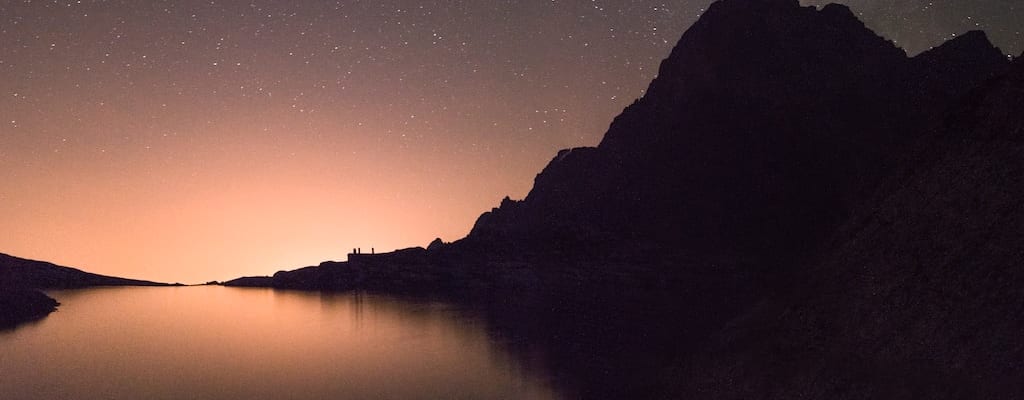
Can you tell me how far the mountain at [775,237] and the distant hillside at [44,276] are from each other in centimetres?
3513

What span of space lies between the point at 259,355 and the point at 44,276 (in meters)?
103

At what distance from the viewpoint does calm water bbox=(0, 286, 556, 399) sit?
1423 inches

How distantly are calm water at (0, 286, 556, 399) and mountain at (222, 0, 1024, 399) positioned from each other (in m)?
6.07

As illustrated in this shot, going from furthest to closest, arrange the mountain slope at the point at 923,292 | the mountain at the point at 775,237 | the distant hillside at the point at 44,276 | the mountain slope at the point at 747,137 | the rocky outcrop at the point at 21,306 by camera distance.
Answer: the mountain slope at the point at 747,137, the distant hillside at the point at 44,276, the rocky outcrop at the point at 21,306, the mountain at the point at 775,237, the mountain slope at the point at 923,292

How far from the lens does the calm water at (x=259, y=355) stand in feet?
119

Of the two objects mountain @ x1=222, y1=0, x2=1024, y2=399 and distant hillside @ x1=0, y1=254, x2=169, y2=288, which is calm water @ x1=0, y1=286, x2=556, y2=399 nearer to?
mountain @ x1=222, y1=0, x2=1024, y2=399

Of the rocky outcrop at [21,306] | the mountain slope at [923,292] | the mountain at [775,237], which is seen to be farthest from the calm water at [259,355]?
the mountain slope at [923,292]

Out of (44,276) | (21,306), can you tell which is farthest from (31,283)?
(21,306)

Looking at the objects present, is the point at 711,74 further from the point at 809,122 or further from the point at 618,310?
the point at 618,310

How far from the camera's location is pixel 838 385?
13.4 meters

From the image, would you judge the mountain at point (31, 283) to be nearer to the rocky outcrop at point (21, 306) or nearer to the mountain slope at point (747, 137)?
the rocky outcrop at point (21, 306)

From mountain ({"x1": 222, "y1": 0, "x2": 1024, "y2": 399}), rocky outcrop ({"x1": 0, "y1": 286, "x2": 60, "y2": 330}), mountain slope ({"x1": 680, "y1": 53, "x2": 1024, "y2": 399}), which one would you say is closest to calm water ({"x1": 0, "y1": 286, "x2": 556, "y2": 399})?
rocky outcrop ({"x1": 0, "y1": 286, "x2": 60, "y2": 330})

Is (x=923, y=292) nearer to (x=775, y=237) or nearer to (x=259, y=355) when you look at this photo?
(x=259, y=355)

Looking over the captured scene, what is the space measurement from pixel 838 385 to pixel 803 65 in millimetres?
168163
